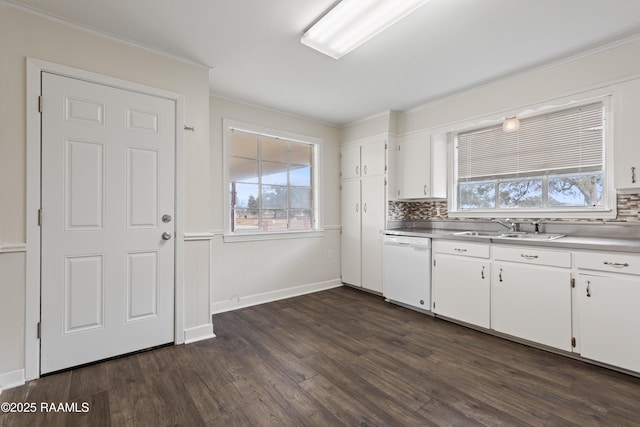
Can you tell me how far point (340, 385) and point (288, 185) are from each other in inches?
110

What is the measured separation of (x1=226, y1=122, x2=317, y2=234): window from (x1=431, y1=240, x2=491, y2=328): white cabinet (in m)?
1.95

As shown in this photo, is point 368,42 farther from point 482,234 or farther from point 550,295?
point 550,295

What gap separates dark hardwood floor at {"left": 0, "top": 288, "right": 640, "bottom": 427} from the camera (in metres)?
1.71

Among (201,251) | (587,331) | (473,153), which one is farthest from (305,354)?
(473,153)

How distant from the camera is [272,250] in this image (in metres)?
4.02

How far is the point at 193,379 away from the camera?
2107mm

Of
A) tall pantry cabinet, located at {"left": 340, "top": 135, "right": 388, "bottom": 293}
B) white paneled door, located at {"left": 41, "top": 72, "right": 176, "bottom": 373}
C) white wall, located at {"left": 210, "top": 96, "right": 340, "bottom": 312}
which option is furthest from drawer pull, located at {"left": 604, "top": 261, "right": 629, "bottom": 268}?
white paneled door, located at {"left": 41, "top": 72, "right": 176, "bottom": 373}

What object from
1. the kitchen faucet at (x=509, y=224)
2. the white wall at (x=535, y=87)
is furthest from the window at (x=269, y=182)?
the kitchen faucet at (x=509, y=224)

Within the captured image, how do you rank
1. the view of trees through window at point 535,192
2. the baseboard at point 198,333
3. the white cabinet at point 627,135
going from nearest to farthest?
the white cabinet at point 627,135 → the baseboard at point 198,333 → the view of trees through window at point 535,192

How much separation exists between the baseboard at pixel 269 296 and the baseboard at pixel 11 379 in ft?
5.42

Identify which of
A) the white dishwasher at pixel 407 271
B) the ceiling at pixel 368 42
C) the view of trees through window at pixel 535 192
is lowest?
the white dishwasher at pixel 407 271

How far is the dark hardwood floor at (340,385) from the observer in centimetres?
171

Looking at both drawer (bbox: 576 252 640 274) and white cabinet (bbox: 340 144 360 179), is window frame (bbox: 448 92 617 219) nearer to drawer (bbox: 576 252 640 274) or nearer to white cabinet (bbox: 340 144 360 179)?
drawer (bbox: 576 252 640 274)

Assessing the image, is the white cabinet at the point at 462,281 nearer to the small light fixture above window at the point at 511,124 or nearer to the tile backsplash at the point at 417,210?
the tile backsplash at the point at 417,210
